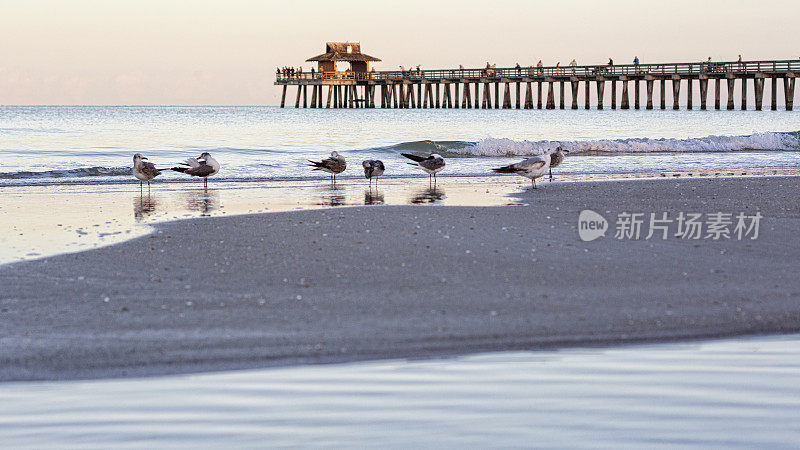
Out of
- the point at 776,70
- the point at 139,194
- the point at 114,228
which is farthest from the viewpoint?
the point at 776,70

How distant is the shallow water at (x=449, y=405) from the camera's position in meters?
3.03

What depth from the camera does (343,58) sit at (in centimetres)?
9188

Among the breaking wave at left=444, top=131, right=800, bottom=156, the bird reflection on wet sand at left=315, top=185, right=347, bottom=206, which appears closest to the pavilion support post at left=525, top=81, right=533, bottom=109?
the breaking wave at left=444, top=131, right=800, bottom=156

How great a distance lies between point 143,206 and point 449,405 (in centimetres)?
835

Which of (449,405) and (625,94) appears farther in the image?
(625,94)

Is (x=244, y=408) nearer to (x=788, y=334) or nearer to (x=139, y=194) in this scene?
(x=788, y=334)

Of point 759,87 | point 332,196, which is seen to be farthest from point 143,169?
point 759,87

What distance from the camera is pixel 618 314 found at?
486 cm

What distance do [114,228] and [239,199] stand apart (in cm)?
359

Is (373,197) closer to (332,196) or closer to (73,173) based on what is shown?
(332,196)

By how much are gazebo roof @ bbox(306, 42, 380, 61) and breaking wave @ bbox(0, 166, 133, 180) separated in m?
74.9

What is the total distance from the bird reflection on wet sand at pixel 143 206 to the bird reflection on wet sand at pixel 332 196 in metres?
1.91

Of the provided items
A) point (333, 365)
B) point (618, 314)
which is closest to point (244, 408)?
point (333, 365)

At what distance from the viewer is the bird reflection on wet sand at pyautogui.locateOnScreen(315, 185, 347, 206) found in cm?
1150
